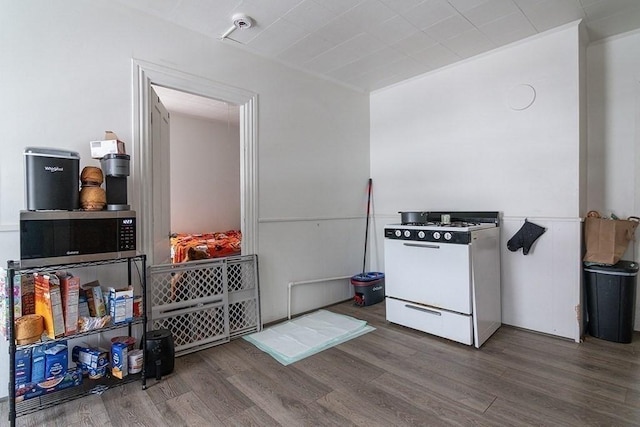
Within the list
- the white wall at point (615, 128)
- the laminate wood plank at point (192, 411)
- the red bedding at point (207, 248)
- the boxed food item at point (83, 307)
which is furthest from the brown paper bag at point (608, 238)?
the boxed food item at point (83, 307)

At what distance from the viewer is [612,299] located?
2.52 metres

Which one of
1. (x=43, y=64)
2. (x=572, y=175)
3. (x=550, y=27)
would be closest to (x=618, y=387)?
(x=572, y=175)

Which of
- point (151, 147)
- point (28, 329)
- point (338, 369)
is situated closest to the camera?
point (28, 329)

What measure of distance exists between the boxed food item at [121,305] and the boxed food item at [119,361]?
0.24 m

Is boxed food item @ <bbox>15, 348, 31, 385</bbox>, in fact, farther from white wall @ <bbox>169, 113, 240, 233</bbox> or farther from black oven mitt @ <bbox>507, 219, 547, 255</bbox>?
black oven mitt @ <bbox>507, 219, 547, 255</bbox>

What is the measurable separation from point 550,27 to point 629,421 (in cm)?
283

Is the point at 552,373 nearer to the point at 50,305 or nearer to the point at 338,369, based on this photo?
the point at 338,369

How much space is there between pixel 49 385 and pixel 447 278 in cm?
277

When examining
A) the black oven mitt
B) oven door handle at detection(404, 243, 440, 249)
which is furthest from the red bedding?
the black oven mitt

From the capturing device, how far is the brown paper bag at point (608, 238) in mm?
2508

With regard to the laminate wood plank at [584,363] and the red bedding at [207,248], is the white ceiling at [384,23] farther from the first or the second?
the laminate wood plank at [584,363]

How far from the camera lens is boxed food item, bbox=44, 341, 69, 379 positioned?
71.9 inches

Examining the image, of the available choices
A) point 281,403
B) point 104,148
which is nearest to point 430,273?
point 281,403

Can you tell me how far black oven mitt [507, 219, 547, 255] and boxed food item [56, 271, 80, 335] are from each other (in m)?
3.32
